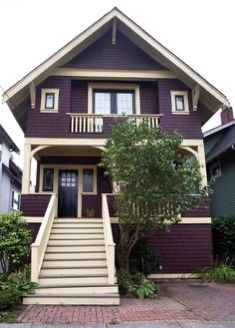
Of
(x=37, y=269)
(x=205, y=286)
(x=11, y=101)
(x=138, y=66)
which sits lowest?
(x=205, y=286)

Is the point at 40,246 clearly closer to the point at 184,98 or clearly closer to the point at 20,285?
the point at 20,285

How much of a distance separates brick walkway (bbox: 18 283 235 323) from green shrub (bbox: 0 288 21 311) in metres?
0.33

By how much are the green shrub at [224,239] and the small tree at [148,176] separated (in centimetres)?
395

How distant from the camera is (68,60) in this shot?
14094 millimetres

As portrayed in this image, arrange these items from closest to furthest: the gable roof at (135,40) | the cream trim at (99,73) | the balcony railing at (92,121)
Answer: the gable roof at (135,40) → the balcony railing at (92,121) → the cream trim at (99,73)

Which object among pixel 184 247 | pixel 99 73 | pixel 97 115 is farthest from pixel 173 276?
pixel 99 73

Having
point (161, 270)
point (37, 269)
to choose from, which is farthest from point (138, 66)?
point (37, 269)

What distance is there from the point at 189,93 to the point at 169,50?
6.30 ft

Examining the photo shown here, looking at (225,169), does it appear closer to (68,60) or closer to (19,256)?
(68,60)

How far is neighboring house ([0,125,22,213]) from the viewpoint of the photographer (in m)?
18.6

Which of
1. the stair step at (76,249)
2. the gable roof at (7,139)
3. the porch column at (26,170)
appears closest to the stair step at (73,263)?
the stair step at (76,249)

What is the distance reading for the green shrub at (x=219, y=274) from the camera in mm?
11317

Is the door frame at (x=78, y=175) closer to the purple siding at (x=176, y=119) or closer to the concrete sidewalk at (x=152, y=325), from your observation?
the purple siding at (x=176, y=119)

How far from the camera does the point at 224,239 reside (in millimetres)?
13383
